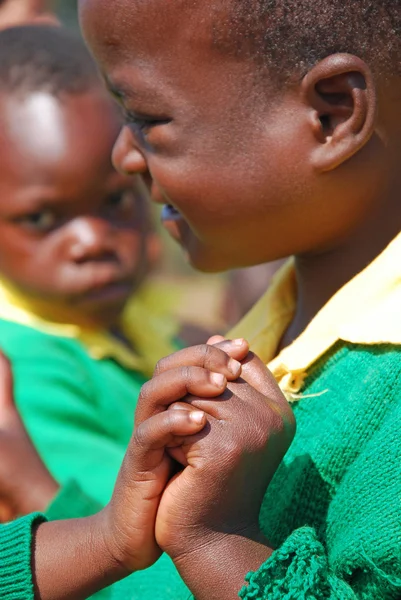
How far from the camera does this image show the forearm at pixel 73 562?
1.15 meters

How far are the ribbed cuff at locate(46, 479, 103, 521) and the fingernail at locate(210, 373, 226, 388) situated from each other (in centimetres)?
59

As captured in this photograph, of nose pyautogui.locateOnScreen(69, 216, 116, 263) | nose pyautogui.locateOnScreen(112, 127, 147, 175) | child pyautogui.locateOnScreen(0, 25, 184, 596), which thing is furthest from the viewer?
nose pyautogui.locateOnScreen(69, 216, 116, 263)

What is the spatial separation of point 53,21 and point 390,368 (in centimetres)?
209

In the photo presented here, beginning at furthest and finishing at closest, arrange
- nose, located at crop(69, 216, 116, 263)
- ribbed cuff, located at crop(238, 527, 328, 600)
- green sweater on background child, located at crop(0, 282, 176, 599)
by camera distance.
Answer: nose, located at crop(69, 216, 116, 263) → green sweater on background child, located at crop(0, 282, 176, 599) → ribbed cuff, located at crop(238, 527, 328, 600)

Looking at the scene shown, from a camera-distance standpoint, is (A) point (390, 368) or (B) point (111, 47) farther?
(B) point (111, 47)

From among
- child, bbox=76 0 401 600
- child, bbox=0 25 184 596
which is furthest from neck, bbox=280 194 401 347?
child, bbox=0 25 184 596

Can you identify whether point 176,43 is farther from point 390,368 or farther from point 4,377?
point 4,377

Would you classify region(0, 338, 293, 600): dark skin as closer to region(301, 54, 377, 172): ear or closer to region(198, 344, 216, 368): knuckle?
region(198, 344, 216, 368): knuckle

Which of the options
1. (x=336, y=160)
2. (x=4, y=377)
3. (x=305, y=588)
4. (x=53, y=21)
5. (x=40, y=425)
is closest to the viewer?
(x=305, y=588)

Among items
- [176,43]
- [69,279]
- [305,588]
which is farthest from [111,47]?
[69,279]

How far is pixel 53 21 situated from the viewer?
113 inches

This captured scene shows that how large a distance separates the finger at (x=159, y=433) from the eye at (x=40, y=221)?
4.77 feet

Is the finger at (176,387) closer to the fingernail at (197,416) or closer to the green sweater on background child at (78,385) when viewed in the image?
the fingernail at (197,416)

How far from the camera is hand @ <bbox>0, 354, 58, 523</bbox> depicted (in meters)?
1.57
